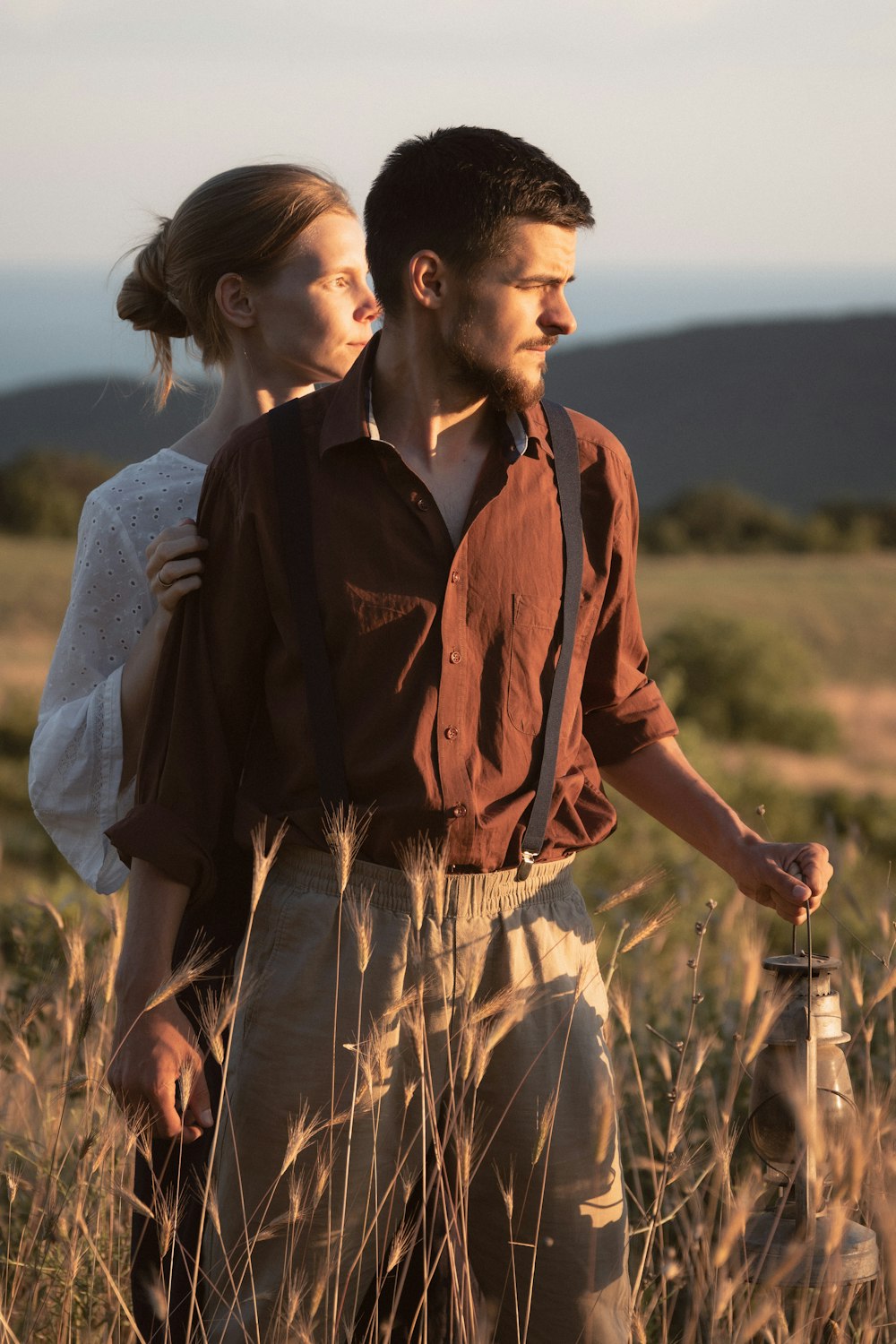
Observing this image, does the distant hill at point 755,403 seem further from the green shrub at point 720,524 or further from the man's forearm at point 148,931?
the man's forearm at point 148,931

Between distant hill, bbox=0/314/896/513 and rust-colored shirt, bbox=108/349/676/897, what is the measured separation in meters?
66.2

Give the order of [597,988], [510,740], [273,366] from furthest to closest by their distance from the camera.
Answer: [273,366], [597,988], [510,740]

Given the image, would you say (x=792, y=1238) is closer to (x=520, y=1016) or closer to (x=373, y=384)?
(x=520, y=1016)

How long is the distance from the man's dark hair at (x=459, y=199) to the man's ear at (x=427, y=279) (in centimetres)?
2

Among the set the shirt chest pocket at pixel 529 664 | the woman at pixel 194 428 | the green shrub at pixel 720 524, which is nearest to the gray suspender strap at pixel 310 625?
the shirt chest pocket at pixel 529 664

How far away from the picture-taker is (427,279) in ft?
7.36

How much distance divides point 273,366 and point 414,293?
54 centimetres

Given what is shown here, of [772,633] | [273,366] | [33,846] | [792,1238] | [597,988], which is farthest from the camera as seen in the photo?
[772,633]

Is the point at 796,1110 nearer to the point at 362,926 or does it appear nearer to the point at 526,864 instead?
the point at 526,864

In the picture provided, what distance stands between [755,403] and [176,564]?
3033 inches

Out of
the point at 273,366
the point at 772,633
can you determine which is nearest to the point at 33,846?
the point at 273,366

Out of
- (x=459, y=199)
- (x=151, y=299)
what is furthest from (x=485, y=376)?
(x=151, y=299)

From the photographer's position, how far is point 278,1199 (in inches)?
88.7

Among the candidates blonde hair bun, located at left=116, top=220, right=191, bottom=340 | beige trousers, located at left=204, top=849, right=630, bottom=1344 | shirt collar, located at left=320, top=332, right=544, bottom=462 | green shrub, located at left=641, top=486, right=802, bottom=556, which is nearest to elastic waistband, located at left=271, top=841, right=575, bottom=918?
beige trousers, located at left=204, top=849, right=630, bottom=1344
